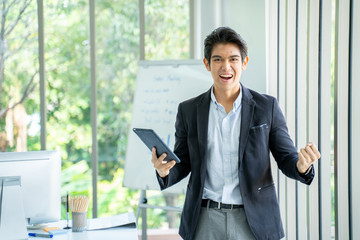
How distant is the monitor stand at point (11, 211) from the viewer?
5.16 feet

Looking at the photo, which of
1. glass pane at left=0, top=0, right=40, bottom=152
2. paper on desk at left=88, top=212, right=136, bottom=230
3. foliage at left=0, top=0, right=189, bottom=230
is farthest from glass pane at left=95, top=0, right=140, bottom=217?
paper on desk at left=88, top=212, right=136, bottom=230

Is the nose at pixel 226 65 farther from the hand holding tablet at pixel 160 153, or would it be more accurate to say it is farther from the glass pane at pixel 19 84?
the glass pane at pixel 19 84

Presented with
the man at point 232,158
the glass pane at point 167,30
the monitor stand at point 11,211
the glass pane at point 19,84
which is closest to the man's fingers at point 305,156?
the man at point 232,158

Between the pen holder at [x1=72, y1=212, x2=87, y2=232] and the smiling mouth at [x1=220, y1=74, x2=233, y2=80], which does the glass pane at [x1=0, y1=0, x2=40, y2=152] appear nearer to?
the pen holder at [x1=72, y1=212, x2=87, y2=232]

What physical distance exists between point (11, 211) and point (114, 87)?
2.72 meters

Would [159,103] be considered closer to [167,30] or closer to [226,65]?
[226,65]

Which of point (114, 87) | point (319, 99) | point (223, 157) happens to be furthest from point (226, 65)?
point (114, 87)

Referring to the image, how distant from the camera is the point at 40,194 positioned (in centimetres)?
171

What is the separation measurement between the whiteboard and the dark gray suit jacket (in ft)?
2.59

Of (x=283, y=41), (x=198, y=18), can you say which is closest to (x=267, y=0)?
(x=283, y=41)

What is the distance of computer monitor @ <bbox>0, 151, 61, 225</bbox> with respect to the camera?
166 cm

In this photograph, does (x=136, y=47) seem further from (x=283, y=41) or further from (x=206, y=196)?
(x=206, y=196)

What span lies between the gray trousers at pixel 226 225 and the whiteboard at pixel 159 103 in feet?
2.90

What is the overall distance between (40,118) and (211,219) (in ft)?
6.91
